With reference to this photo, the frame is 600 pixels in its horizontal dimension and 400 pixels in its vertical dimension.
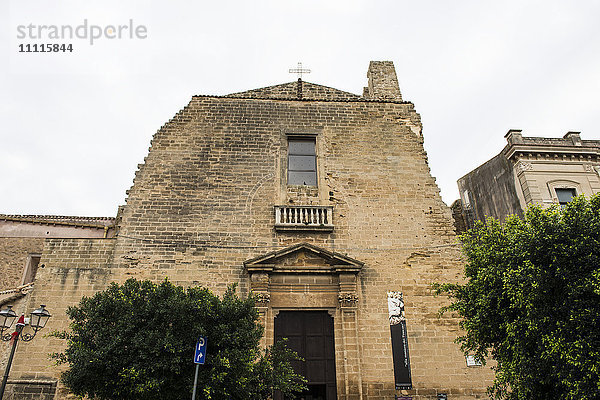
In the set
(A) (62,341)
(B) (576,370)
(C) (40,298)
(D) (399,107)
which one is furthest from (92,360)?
(D) (399,107)

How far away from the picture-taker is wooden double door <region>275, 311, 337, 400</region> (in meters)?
9.77

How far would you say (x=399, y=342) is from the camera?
1011 cm

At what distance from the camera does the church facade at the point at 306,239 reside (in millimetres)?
9930

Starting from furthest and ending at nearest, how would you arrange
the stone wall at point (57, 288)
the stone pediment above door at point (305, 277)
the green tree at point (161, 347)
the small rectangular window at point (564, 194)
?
the small rectangular window at point (564, 194) < the stone pediment above door at point (305, 277) < the stone wall at point (57, 288) < the green tree at point (161, 347)

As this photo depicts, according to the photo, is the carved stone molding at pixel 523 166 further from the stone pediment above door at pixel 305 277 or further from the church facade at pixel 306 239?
the stone pediment above door at pixel 305 277

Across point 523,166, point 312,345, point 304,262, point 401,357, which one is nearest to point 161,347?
point 312,345

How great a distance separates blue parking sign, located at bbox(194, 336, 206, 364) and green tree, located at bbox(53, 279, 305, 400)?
0.12 m

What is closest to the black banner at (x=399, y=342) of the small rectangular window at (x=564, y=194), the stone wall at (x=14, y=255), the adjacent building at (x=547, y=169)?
the adjacent building at (x=547, y=169)

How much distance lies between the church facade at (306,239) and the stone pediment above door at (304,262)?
0.09ft

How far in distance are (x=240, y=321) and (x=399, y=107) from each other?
879 cm

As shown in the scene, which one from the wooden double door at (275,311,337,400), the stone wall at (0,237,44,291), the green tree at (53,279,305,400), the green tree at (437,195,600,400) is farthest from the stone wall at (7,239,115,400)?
the green tree at (437,195,600,400)

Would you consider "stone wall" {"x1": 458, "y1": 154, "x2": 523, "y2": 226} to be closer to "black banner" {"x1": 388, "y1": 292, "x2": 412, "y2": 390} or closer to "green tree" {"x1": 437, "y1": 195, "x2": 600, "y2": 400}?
"black banner" {"x1": 388, "y1": 292, "x2": 412, "y2": 390}

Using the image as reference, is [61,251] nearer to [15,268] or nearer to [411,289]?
[15,268]

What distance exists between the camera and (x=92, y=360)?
6.73 meters
